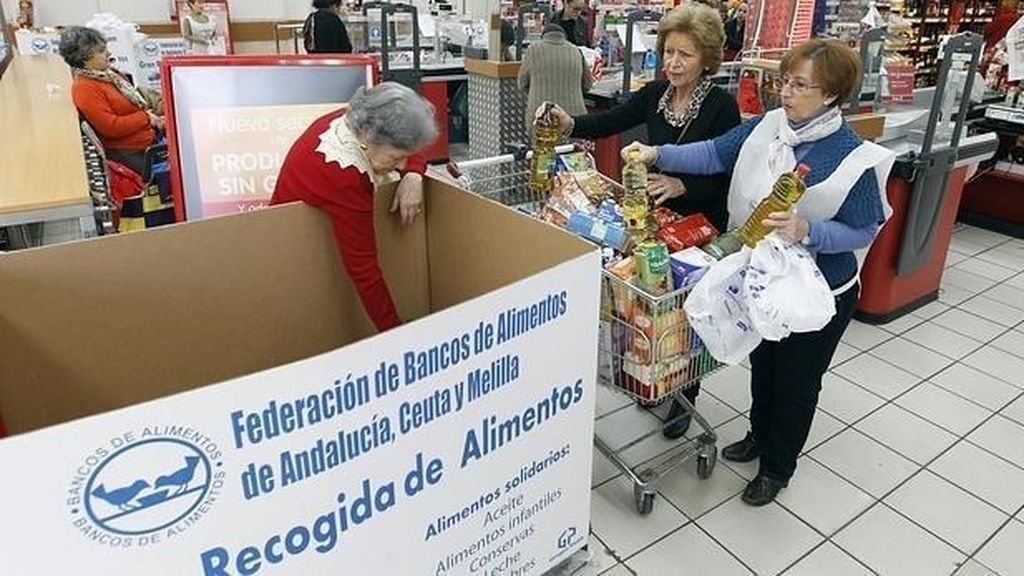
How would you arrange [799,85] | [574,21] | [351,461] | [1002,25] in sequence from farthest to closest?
[574,21]
[1002,25]
[799,85]
[351,461]

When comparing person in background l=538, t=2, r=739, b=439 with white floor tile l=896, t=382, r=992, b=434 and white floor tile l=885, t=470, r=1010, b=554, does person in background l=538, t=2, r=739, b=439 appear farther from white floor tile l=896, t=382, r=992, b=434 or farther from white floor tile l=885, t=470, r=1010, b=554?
white floor tile l=896, t=382, r=992, b=434

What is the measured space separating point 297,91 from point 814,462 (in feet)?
7.40

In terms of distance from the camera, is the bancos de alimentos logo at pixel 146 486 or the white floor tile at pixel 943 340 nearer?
the bancos de alimentos logo at pixel 146 486

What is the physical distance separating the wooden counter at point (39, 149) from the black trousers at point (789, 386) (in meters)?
2.19

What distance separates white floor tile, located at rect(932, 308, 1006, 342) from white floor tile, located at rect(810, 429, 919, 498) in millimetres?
1345

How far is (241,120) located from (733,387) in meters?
2.25

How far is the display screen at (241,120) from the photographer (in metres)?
2.23

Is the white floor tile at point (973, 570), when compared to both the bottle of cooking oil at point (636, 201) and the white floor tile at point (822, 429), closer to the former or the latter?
the white floor tile at point (822, 429)

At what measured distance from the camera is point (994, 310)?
3.94 m

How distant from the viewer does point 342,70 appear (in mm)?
2361

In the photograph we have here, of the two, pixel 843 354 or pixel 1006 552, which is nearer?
pixel 1006 552

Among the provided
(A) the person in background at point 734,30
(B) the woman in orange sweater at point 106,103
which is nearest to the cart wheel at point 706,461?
(B) the woman in orange sweater at point 106,103

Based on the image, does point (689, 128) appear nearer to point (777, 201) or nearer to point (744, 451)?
point (777, 201)

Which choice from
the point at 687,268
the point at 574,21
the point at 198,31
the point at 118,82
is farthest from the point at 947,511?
the point at 198,31
